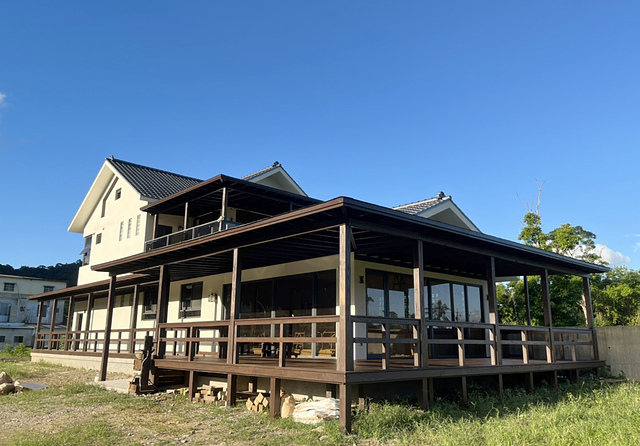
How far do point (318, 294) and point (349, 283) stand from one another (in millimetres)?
4567

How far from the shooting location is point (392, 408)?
8102 millimetres

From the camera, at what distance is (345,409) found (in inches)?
288

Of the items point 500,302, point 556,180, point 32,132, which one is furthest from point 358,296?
point 556,180

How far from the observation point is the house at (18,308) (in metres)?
41.1

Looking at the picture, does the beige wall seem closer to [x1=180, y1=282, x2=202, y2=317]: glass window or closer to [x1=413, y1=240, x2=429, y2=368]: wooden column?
[x1=180, y1=282, x2=202, y2=317]: glass window

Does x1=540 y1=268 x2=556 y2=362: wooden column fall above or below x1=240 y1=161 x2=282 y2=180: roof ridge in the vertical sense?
below

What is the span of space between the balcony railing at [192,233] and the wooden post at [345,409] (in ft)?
23.3

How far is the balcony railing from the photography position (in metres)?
13.7

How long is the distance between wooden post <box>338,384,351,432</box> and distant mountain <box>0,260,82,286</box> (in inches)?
2067

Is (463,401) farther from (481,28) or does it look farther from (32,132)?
(32,132)

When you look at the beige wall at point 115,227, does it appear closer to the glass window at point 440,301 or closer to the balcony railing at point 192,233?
the balcony railing at point 192,233

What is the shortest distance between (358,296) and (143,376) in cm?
569

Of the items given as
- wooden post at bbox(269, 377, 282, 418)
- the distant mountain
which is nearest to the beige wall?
wooden post at bbox(269, 377, 282, 418)

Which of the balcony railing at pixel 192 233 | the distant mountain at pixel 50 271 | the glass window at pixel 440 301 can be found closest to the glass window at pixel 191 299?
the balcony railing at pixel 192 233
